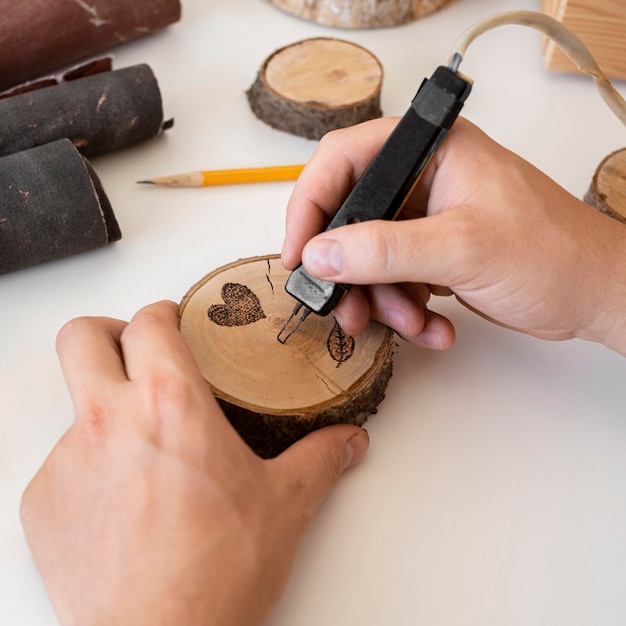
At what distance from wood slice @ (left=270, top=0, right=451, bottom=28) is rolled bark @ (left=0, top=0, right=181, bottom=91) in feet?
0.86

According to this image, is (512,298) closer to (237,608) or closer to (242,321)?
(242,321)

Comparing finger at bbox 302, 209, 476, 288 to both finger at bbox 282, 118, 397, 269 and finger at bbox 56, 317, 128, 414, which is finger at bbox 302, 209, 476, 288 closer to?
finger at bbox 282, 118, 397, 269

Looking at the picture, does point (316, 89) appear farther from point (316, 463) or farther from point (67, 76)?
point (316, 463)

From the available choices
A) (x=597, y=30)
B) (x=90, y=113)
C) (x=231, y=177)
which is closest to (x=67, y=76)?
(x=90, y=113)

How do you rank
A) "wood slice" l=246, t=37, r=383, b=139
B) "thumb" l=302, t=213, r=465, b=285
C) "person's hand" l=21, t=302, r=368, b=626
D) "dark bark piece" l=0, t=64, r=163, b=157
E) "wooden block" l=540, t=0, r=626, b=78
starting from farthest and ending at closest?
"wooden block" l=540, t=0, r=626, b=78 → "wood slice" l=246, t=37, r=383, b=139 → "dark bark piece" l=0, t=64, r=163, b=157 → "thumb" l=302, t=213, r=465, b=285 → "person's hand" l=21, t=302, r=368, b=626

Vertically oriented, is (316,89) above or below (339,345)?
A: above

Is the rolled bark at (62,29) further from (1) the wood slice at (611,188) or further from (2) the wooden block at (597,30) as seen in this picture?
(1) the wood slice at (611,188)

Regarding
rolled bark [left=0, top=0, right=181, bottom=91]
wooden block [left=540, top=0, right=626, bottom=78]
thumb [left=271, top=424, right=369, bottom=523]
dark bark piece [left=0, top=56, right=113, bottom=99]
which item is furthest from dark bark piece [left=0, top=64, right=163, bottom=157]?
wooden block [left=540, top=0, right=626, bottom=78]

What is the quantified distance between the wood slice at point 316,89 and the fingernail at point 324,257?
50 centimetres

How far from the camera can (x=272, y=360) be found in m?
0.83

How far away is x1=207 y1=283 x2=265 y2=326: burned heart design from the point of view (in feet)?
2.82

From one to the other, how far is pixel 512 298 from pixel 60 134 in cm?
73

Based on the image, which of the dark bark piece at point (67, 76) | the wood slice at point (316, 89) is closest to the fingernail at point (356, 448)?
the wood slice at point (316, 89)

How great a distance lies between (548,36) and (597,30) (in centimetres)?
55
